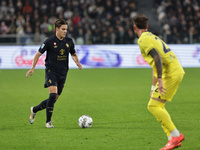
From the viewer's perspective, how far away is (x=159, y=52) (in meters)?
5.66

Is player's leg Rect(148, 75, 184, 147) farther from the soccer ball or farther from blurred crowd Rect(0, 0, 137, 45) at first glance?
blurred crowd Rect(0, 0, 137, 45)

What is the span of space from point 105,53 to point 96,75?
341 centimetres

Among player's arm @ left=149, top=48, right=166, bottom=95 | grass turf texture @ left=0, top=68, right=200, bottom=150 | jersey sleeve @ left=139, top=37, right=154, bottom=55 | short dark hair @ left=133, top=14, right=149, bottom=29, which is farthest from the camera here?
grass turf texture @ left=0, top=68, right=200, bottom=150

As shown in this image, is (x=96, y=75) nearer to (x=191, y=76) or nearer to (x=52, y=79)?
(x=191, y=76)

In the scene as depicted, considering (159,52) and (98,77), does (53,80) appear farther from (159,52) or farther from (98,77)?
(98,77)

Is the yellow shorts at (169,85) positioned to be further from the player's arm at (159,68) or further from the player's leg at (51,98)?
the player's leg at (51,98)

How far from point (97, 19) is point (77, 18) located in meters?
1.20

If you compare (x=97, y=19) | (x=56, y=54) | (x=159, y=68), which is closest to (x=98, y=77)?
(x=97, y=19)

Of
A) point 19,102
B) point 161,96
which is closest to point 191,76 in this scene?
point 19,102

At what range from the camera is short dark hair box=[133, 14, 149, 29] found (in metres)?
5.67

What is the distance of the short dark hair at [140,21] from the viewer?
5.67 metres

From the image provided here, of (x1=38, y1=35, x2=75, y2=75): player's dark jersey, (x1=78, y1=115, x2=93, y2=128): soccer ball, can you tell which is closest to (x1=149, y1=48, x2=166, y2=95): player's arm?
(x1=78, y1=115, x2=93, y2=128): soccer ball

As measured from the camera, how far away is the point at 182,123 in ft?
25.3

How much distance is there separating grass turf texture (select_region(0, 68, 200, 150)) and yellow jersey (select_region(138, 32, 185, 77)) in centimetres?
116
